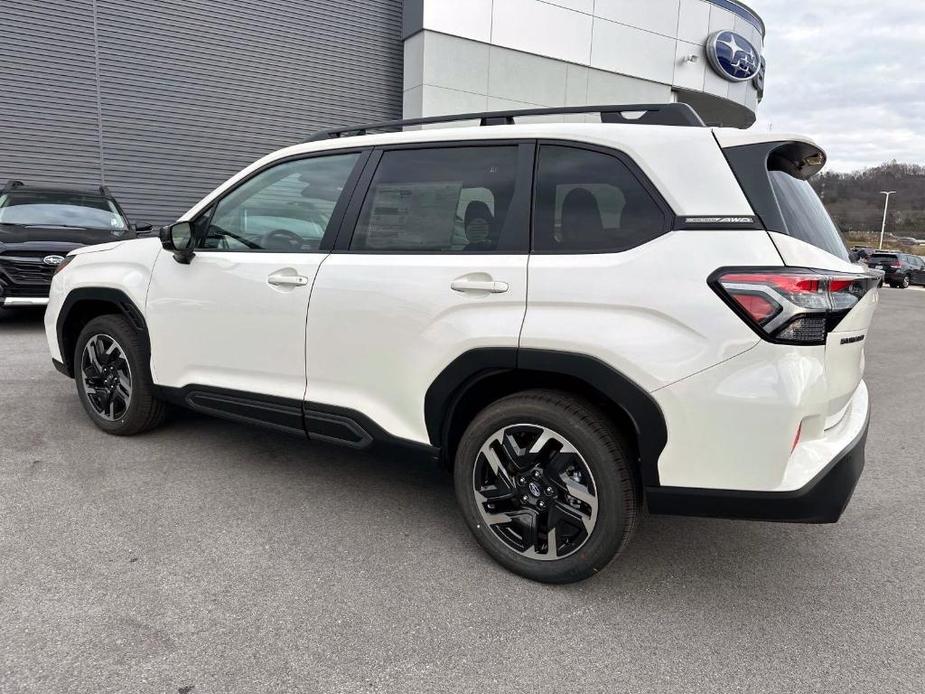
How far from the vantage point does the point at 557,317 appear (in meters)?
2.38

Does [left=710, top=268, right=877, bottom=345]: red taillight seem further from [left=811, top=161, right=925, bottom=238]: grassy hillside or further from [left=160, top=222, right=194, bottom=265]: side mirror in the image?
[left=811, top=161, right=925, bottom=238]: grassy hillside

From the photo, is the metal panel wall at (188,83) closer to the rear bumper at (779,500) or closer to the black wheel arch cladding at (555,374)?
the black wheel arch cladding at (555,374)

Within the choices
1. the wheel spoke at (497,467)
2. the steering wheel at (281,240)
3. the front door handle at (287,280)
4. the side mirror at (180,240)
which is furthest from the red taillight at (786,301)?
the side mirror at (180,240)

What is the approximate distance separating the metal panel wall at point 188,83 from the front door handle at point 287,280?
11.3 meters

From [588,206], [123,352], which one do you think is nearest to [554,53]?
[123,352]

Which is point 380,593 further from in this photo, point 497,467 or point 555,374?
point 555,374

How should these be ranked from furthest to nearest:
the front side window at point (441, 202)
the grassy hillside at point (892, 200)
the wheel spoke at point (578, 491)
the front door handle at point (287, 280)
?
the grassy hillside at point (892, 200), the front door handle at point (287, 280), the front side window at point (441, 202), the wheel spoke at point (578, 491)

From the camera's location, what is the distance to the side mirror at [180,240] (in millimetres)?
3436

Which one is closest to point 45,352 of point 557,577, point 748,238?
point 557,577

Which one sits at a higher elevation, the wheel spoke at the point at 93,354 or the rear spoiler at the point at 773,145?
the rear spoiler at the point at 773,145

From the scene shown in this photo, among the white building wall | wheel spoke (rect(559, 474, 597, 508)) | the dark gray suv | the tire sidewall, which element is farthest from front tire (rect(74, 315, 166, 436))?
the dark gray suv

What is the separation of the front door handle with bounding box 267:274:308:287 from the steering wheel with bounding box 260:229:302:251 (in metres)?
0.18

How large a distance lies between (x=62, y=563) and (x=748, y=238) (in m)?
2.88

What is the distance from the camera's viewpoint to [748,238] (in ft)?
7.01
